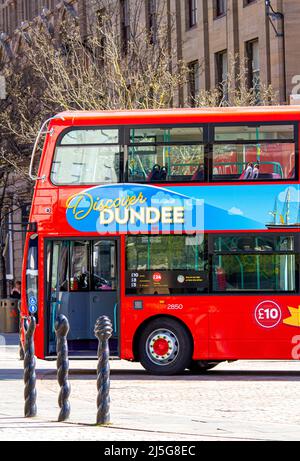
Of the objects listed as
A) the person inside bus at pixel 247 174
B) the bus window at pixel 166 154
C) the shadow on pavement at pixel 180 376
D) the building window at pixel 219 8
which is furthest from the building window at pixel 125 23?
the person inside bus at pixel 247 174

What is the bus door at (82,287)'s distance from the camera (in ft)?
75.2

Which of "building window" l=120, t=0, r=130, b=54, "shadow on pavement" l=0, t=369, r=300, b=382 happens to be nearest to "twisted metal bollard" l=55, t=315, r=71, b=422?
"shadow on pavement" l=0, t=369, r=300, b=382

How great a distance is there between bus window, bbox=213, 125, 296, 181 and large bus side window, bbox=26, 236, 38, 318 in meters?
3.27

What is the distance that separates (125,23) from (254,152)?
27311 mm

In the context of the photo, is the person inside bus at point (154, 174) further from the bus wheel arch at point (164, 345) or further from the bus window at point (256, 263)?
the bus wheel arch at point (164, 345)

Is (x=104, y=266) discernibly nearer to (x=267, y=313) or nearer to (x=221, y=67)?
(x=267, y=313)

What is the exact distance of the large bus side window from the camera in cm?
2305

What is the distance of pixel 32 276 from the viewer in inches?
914


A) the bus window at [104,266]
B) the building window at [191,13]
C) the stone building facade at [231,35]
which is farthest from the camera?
the building window at [191,13]

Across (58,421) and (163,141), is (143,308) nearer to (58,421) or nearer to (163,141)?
(163,141)

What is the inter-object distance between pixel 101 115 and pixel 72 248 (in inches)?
89.0

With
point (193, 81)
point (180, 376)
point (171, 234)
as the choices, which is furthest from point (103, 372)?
point (193, 81)

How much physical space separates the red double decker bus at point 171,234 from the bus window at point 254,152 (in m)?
0.02

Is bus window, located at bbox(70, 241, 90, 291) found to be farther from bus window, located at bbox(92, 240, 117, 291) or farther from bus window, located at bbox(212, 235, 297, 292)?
bus window, located at bbox(212, 235, 297, 292)
